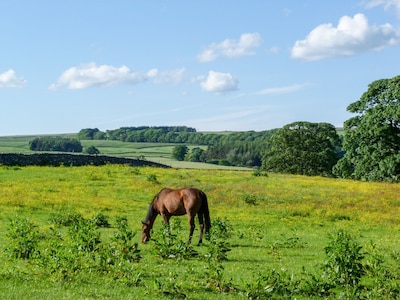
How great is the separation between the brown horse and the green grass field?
0.62m

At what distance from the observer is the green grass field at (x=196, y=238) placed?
12750 millimetres

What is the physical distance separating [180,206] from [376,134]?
109ft

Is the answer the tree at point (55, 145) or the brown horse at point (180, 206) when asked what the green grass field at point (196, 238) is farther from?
the tree at point (55, 145)

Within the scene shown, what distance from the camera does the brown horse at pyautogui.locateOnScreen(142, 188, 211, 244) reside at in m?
20.0

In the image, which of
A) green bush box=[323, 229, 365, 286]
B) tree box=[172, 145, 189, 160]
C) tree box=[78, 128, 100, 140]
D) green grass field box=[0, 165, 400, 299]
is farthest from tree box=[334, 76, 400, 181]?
tree box=[78, 128, 100, 140]

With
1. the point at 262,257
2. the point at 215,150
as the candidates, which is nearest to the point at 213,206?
the point at 262,257

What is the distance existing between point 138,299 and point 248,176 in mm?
33235

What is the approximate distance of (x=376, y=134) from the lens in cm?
4812

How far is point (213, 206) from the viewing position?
32.4m

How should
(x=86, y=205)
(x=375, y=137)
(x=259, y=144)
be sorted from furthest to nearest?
(x=259, y=144), (x=375, y=137), (x=86, y=205)

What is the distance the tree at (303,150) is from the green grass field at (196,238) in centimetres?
2659

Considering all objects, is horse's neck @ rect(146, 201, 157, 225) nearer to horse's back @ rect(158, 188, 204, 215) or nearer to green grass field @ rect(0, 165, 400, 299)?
horse's back @ rect(158, 188, 204, 215)

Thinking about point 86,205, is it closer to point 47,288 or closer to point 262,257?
point 262,257

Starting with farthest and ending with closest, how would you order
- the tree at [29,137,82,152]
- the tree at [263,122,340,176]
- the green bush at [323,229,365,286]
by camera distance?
1. the tree at [29,137,82,152]
2. the tree at [263,122,340,176]
3. the green bush at [323,229,365,286]
